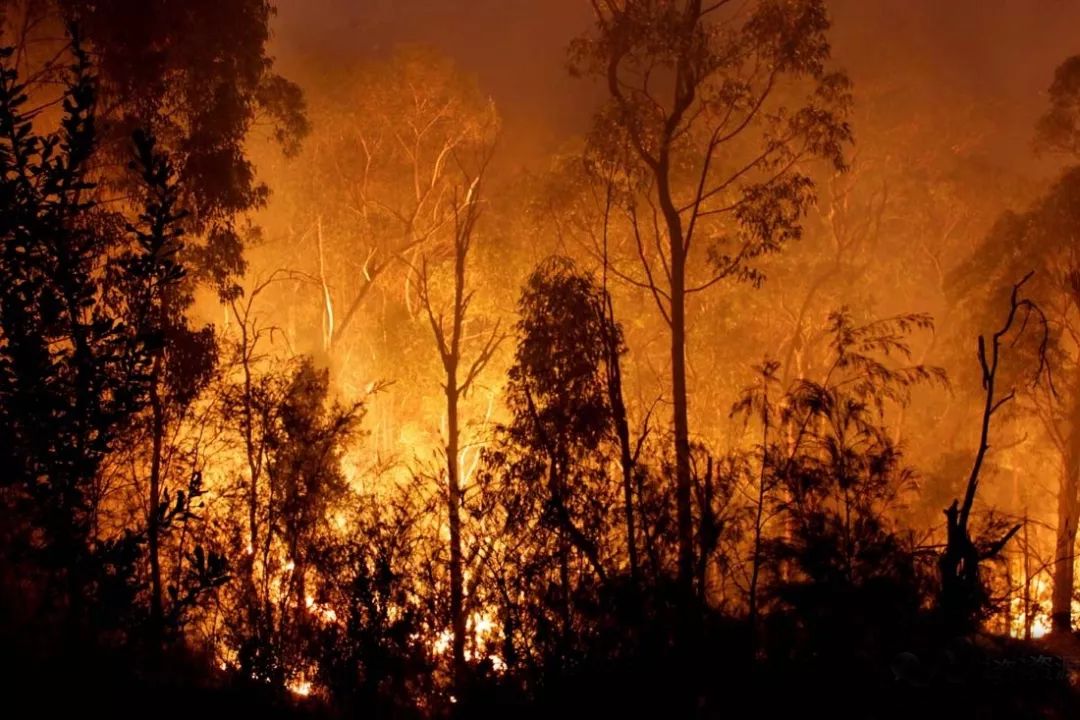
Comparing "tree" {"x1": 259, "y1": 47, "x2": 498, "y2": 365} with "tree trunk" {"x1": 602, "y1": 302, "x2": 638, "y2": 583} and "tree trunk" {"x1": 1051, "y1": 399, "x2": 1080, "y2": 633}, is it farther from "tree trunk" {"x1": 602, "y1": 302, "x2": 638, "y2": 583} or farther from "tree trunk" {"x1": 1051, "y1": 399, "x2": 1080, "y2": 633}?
"tree trunk" {"x1": 1051, "y1": 399, "x2": 1080, "y2": 633}

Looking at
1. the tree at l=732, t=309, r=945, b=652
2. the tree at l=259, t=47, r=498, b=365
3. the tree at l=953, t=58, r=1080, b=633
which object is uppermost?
the tree at l=259, t=47, r=498, b=365

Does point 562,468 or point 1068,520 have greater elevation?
point 562,468

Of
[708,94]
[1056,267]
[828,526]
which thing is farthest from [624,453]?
[1056,267]

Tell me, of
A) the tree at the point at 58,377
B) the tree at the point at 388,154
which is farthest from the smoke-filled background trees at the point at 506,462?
the tree at the point at 388,154

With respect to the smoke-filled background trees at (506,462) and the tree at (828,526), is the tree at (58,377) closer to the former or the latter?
the smoke-filled background trees at (506,462)

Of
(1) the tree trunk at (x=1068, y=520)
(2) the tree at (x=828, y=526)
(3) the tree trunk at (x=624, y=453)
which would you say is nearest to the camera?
(2) the tree at (x=828, y=526)

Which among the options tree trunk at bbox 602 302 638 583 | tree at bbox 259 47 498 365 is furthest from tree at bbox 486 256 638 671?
tree at bbox 259 47 498 365

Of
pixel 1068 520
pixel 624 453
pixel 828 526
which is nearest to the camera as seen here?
pixel 828 526

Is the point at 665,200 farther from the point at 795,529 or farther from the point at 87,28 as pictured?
the point at 87,28

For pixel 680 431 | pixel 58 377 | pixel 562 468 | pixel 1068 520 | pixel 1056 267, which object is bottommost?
pixel 58 377

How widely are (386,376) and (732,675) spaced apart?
16072 millimetres

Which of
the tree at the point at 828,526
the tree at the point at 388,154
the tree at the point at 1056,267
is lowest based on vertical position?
the tree at the point at 828,526

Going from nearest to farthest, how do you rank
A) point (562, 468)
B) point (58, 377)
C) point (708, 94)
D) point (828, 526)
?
point (58, 377), point (828, 526), point (562, 468), point (708, 94)

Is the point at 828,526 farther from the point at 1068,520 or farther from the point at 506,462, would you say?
the point at 1068,520
